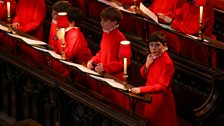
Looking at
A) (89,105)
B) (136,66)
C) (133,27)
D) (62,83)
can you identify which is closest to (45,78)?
(62,83)

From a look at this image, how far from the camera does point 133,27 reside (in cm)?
1066

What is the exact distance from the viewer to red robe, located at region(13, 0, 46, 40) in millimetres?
10137

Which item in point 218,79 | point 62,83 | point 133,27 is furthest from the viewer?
point 133,27

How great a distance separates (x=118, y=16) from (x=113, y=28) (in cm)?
20

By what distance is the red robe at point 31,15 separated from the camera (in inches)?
399

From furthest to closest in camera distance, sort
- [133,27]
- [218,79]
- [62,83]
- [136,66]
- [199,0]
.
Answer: [133,27], [136,66], [199,0], [62,83], [218,79]

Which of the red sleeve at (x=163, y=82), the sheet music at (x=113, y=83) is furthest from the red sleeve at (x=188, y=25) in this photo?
the sheet music at (x=113, y=83)

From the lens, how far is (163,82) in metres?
7.92

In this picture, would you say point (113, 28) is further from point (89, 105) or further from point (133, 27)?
point (133, 27)

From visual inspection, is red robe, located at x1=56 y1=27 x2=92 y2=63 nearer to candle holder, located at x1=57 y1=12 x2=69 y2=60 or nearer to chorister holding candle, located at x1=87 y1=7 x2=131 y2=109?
chorister holding candle, located at x1=87 y1=7 x2=131 y2=109

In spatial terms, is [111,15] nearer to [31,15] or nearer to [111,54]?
[111,54]

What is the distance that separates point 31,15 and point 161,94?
2804mm

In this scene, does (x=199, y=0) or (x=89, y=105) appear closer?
(x=89, y=105)

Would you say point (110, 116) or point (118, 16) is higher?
point (118, 16)
